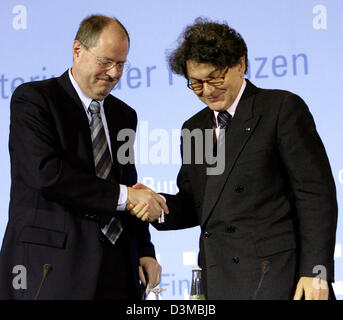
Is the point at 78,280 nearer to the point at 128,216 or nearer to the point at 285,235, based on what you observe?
the point at 128,216

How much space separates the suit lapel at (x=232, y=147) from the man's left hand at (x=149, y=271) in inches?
13.6

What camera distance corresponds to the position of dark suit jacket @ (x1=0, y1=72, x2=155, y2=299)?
2115 mm

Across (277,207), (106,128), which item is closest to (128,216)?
(106,128)

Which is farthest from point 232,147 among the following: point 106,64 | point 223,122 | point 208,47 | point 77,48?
point 77,48

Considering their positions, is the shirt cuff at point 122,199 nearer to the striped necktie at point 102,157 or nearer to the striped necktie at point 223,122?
the striped necktie at point 102,157

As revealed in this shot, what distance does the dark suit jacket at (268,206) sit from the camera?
2039mm

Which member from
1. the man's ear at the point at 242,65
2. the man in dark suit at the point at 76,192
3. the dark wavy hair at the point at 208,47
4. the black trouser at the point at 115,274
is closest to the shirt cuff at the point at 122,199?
the man in dark suit at the point at 76,192

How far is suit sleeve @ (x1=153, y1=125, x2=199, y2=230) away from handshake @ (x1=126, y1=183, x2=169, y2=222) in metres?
0.08

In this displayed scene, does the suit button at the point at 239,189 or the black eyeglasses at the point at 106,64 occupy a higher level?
the black eyeglasses at the point at 106,64

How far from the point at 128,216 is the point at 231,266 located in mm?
463

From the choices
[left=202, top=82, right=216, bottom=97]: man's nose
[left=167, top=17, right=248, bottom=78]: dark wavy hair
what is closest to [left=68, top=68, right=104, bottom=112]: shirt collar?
[left=167, top=17, right=248, bottom=78]: dark wavy hair

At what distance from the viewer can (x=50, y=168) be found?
2162mm

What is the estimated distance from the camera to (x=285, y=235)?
81.1 inches

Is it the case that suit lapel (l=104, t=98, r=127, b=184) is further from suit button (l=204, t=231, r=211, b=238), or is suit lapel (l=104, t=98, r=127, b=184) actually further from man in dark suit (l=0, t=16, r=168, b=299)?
suit button (l=204, t=231, r=211, b=238)
